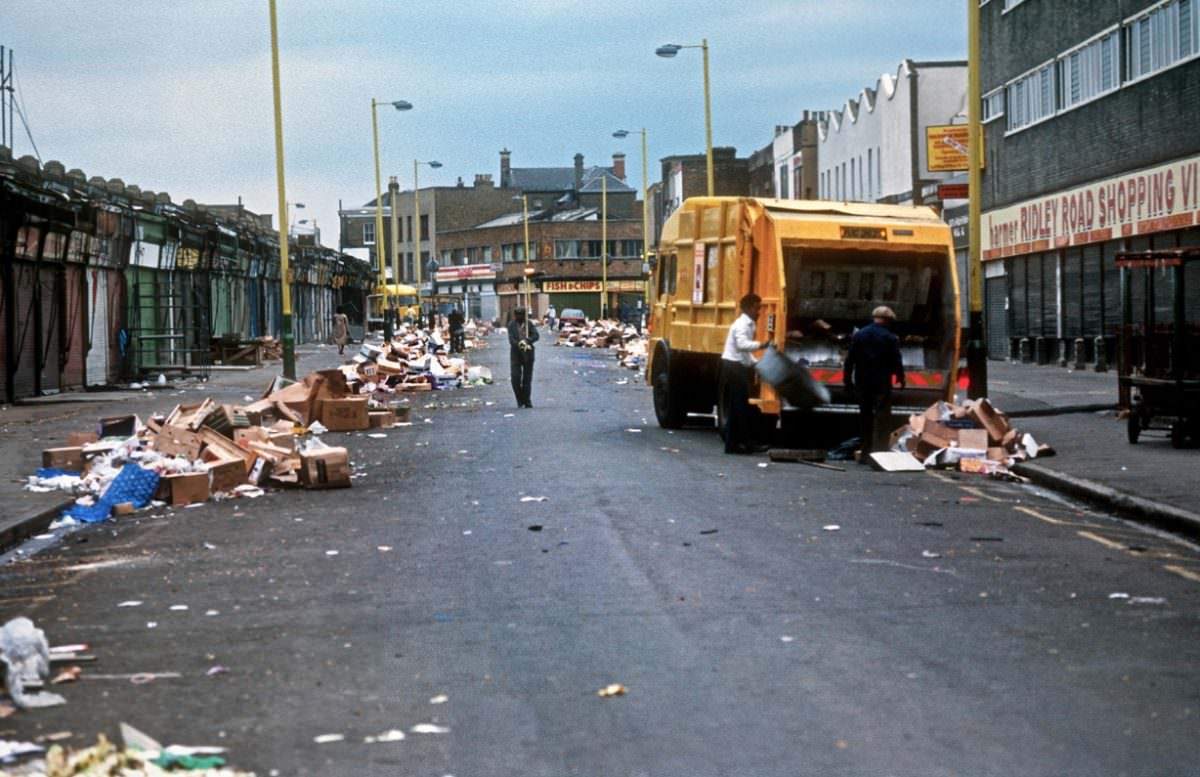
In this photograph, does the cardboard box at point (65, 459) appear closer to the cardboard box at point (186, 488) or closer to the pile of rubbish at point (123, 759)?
the cardboard box at point (186, 488)

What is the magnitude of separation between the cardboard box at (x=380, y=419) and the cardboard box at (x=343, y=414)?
0.24m

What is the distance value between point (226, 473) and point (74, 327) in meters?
21.9

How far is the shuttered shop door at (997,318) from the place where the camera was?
47.6 m

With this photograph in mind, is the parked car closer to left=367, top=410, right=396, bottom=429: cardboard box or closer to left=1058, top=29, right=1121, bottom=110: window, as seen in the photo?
left=1058, top=29, right=1121, bottom=110: window

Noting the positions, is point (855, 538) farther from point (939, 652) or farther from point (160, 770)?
point (160, 770)

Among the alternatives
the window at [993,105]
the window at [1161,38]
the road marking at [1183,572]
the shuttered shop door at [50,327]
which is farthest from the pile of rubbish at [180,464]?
the window at [993,105]

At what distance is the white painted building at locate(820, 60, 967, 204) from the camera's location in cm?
5738

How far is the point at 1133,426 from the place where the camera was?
742 inches

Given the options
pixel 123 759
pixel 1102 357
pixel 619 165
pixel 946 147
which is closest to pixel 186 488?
pixel 123 759

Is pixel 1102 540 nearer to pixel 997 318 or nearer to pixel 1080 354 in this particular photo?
pixel 1080 354

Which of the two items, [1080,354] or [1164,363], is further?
[1080,354]

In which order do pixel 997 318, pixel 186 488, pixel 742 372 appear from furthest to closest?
pixel 997 318, pixel 742 372, pixel 186 488

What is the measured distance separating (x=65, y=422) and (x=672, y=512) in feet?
50.4

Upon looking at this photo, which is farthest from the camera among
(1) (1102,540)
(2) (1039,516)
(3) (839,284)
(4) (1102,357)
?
(4) (1102,357)
